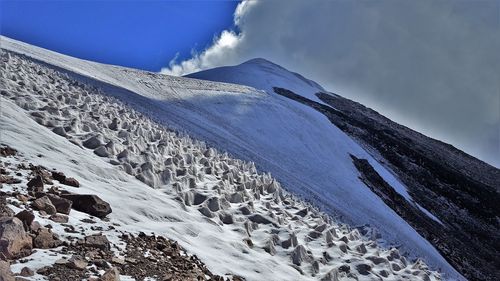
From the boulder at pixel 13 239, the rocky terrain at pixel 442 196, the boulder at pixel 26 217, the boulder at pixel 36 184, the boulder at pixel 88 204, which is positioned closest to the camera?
the boulder at pixel 13 239

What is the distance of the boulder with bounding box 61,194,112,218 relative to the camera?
7.43 m

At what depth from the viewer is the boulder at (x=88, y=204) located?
7426 mm

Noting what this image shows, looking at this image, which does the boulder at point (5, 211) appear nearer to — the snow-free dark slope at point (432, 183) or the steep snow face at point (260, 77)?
the snow-free dark slope at point (432, 183)

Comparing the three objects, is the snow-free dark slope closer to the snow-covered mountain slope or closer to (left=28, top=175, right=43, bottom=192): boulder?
the snow-covered mountain slope

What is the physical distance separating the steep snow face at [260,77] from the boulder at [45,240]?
3454 cm

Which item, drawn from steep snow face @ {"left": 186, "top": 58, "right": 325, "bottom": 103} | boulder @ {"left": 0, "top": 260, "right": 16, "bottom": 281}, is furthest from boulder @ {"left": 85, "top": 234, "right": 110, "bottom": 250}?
steep snow face @ {"left": 186, "top": 58, "right": 325, "bottom": 103}

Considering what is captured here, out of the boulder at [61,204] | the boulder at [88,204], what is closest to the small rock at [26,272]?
the boulder at [61,204]

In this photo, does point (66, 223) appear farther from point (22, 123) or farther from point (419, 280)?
point (419, 280)

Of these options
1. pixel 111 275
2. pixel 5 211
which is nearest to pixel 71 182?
pixel 5 211

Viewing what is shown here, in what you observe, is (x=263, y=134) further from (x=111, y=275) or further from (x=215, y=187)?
(x=111, y=275)

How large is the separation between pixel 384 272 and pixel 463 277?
7.94m

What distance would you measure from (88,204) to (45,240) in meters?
1.48

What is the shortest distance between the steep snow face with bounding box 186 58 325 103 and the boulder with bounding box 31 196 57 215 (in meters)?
33.9

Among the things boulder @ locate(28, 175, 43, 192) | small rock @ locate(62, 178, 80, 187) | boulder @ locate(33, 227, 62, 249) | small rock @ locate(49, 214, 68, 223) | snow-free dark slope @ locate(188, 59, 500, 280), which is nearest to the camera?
boulder @ locate(33, 227, 62, 249)
